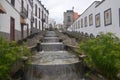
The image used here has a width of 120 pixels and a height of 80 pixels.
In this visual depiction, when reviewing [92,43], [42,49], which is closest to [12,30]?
[42,49]

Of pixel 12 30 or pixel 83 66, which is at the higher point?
pixel 12 30

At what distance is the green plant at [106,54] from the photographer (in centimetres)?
627

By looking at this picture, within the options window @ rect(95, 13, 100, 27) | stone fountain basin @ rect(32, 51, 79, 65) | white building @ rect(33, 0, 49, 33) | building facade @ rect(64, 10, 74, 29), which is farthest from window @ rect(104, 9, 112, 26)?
building facade @ rect(64, 10, 74, 29)

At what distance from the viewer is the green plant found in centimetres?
627

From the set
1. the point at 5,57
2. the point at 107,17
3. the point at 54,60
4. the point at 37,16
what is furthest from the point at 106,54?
the point at 37,16

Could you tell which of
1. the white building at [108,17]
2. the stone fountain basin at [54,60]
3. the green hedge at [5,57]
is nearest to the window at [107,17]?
the white building at [108,17]

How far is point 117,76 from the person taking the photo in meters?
6.43

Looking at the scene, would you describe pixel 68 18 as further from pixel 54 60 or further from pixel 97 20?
pixel 54 60

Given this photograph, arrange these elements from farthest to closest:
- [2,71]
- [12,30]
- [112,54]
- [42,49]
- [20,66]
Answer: [12,30] < [42,49] < [20,66] < [112,54] < [2,71]

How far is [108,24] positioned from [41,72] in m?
12.5

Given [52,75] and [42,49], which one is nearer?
[52,75]

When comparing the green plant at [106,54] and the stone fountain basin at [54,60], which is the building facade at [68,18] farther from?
the green plant at [106,54]

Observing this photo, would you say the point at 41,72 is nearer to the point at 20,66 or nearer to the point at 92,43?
the point at 20,66

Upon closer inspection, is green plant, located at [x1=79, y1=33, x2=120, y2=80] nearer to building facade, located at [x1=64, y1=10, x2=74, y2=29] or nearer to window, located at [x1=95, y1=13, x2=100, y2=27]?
window, located at [x1=95, y1=13, x2=100, y2=27]
